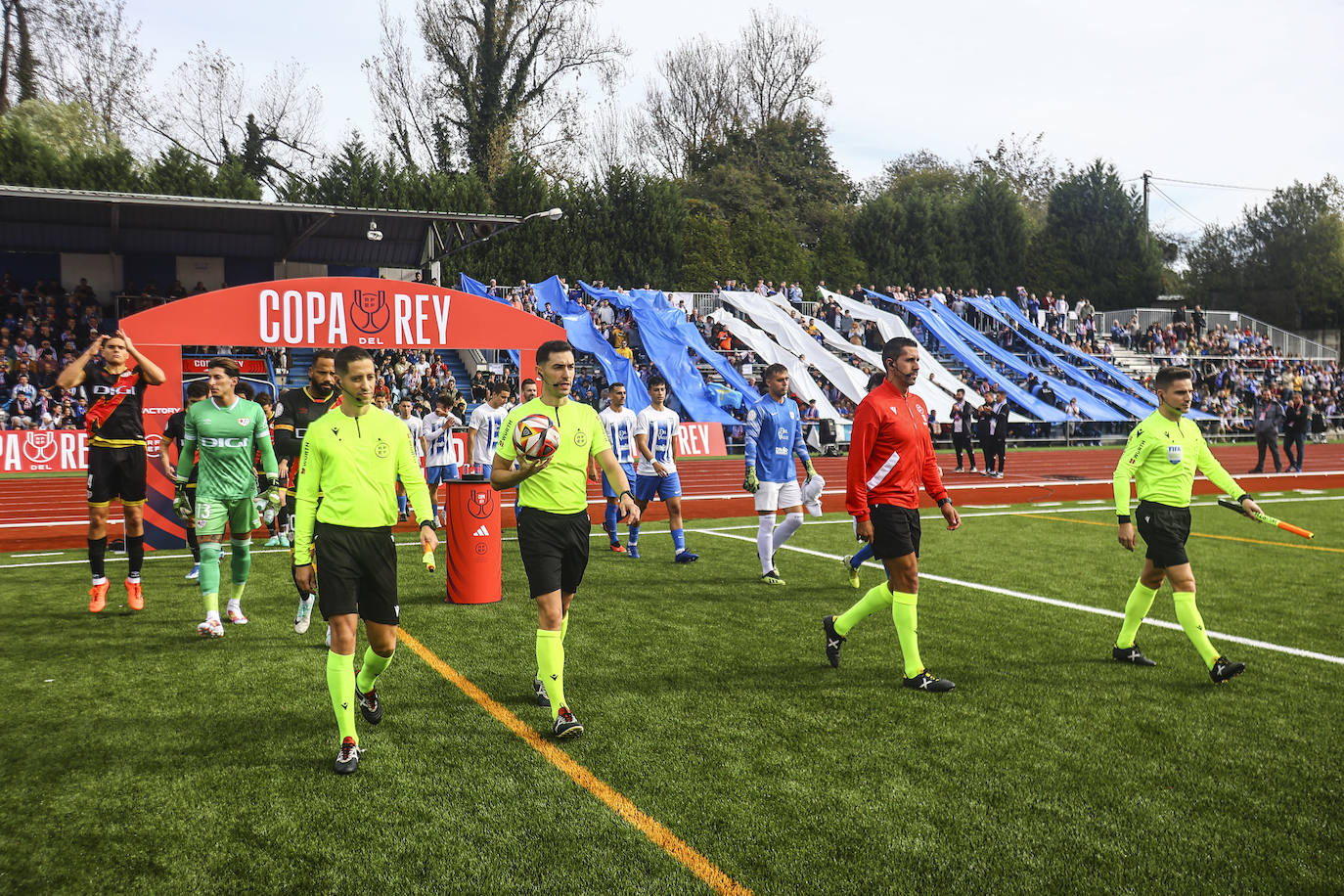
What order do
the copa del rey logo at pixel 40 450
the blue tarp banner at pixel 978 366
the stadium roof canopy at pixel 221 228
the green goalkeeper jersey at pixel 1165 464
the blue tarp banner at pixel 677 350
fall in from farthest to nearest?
the blue tarp banner at pixel 978 366 < the blue tarp banner at pixel 677 350 < the stadium roof canopy at pixel 221 228 < the copa del rey logo at pixel 40 450 < the green goalkeeper jersey at pixel 1165 464

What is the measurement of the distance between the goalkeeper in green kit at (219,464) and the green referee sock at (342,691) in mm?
2839

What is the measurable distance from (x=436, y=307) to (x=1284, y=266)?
206 ft

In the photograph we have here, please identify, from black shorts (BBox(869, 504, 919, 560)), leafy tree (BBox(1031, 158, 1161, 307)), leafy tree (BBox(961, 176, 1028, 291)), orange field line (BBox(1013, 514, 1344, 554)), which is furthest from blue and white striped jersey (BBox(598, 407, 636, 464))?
leafy tree (BBox(1031, 158, 1161, 307))

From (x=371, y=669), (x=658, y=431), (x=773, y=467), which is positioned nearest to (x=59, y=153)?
(x=658, y=431)

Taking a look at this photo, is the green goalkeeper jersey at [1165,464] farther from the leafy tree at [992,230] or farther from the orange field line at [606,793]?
the leafy tree at [992,230]

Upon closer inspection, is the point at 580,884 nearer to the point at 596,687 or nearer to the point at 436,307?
the point at 596,687

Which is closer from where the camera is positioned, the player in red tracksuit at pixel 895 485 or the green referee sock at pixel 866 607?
the player in red tracksuit at pixel 895 485

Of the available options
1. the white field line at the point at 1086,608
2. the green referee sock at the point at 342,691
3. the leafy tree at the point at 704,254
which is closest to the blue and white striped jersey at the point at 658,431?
the white field line at the point at 1086,608

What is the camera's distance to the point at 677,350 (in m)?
30.2

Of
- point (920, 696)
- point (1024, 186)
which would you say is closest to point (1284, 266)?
point (1024, 186)

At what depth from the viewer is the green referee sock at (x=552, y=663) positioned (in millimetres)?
5129

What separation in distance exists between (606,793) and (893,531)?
2.56 m

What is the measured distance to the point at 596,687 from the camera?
5.92 metres

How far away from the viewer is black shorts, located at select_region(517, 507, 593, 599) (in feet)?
17.1
